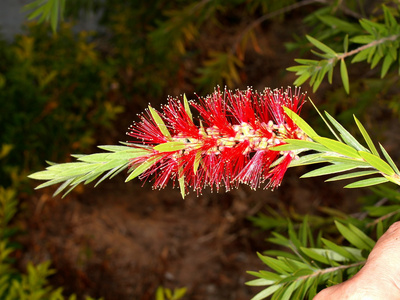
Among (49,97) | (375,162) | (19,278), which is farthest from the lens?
(49,97)

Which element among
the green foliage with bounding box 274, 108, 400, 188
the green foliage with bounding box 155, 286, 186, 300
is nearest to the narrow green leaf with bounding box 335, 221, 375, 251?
the green foliage with bounding box 274, 108, 400, 188

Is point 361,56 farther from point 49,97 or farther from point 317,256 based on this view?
point 49,97

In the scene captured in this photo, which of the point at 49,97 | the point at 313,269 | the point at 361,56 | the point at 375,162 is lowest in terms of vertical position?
the point at 313,269

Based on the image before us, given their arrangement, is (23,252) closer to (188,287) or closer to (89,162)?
(188,287)

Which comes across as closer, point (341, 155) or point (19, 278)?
point (341, 155)

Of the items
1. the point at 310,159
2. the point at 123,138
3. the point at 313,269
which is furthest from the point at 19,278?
the point at 310,159

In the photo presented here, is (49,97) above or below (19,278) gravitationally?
above
